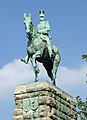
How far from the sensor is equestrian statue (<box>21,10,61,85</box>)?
688 inches

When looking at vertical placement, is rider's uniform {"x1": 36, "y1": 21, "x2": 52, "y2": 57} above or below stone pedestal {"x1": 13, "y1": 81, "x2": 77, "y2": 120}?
above

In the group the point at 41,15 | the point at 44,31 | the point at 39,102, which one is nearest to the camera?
the point at 39,102

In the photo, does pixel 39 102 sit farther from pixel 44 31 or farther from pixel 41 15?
pixel 41 15

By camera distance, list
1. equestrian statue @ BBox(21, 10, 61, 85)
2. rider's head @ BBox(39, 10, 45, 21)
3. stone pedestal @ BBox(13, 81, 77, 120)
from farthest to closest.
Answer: rider's head @ BBox(39, 10, 45, 21) → equestrian statue @ BBox(21, 10, 61, 85) → stone pedestal @ BBox(13, 81, 77, 120)

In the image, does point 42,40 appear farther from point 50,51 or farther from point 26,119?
point 26,119

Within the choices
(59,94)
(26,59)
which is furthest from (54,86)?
(26,59)

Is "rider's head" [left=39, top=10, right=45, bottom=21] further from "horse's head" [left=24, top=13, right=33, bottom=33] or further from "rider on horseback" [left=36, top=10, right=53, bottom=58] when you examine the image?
"horse's head" [left=24, top=13, right=33, bottom=33]

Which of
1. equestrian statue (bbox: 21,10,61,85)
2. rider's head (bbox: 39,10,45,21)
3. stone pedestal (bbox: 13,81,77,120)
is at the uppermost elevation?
rider's head (bbox: 39,10,45,21)

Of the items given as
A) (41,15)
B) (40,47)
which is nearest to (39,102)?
(40,47)

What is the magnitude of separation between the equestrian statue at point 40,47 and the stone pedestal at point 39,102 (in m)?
0.60

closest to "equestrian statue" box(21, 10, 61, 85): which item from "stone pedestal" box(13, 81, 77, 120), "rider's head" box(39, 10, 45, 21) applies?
"rider's head" box(39, 10, 45, 21)

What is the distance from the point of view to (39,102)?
54.0 feet

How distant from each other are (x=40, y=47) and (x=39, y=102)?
7.15ft

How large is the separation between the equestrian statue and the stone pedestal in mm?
603
